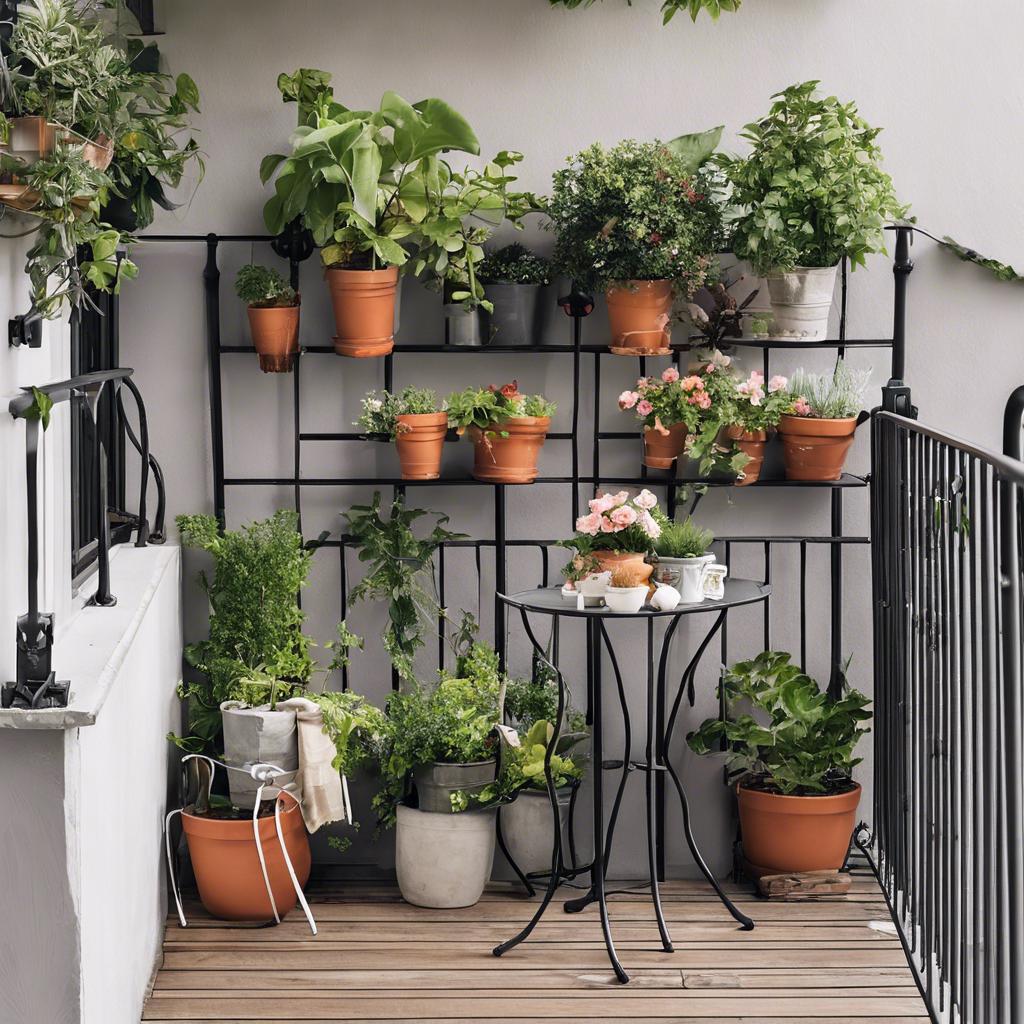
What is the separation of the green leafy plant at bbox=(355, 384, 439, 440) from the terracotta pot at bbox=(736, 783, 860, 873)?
1.47m

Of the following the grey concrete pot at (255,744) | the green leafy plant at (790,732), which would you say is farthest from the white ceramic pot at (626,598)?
the grey concrete pot at (255,744)

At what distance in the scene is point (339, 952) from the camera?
3.47m

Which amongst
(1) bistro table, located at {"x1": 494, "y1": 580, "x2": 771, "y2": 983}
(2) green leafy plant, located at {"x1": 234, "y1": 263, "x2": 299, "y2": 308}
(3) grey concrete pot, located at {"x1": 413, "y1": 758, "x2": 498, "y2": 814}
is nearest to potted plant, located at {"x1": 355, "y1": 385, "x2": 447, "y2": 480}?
(2) green leafy plant, located at {"x1": 234, "y1": 263, "x2": 299, "y2": 308}

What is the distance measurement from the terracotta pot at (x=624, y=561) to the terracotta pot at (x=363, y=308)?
3.07 ft

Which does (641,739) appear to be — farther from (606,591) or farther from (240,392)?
(240,392)

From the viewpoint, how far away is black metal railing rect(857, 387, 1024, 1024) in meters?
2.17

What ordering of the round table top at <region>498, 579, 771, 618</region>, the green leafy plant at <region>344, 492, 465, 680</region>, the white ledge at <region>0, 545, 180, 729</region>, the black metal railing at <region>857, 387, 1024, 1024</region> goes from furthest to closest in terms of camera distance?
the green leafy plant at <region>344, 492, 465, 680</region>
the round table top at <region>498, 579, 771, 618</region>
the white ledge at <region>0, 545, 180, 729</region>
the black metal railing at <region>857, 387, 1024, 1024</region>

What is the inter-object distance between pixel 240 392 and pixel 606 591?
54.0 inches

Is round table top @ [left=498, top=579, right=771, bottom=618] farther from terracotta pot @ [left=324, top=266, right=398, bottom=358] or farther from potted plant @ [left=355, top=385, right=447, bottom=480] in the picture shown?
terracotta pot @ [left=324, top=266, right=398, bottom=358]

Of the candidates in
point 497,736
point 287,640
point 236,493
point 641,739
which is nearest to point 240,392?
point 236,493

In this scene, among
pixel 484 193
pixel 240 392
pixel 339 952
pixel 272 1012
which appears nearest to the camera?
pixel 272 1012

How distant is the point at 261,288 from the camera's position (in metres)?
3.73

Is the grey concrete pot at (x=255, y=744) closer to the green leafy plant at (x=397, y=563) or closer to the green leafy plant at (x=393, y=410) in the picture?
the green leafy plant at (x=397, y=563)

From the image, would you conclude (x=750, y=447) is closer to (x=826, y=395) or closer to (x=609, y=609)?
(x=826, y=395)
